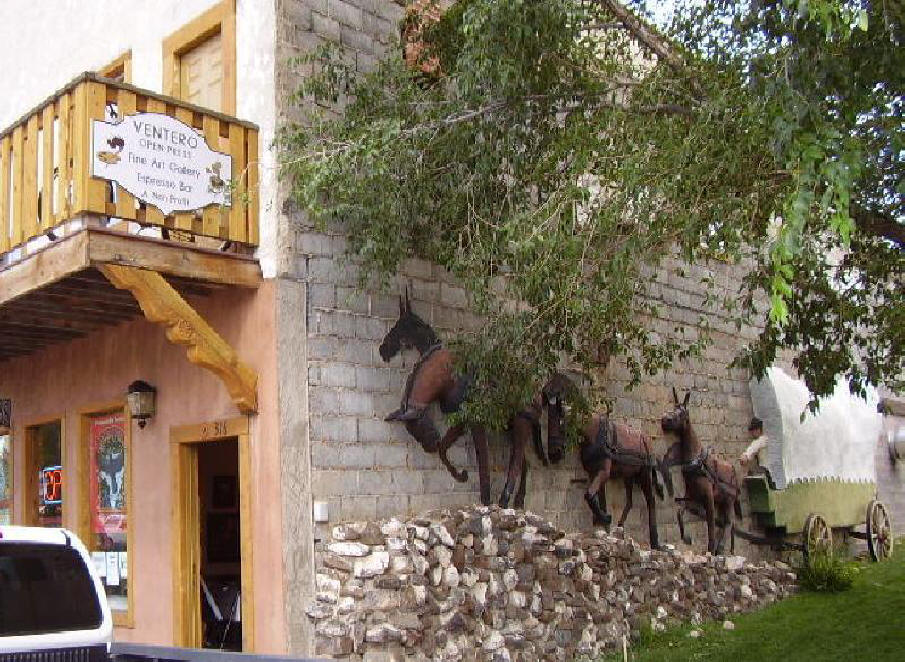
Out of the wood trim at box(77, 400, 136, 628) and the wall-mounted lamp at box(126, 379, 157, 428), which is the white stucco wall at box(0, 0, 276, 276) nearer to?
the wall-mounted lamp at box(126, 379, 157, 428)

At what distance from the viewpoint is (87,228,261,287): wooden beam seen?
8305 millimetres

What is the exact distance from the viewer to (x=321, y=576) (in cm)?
906

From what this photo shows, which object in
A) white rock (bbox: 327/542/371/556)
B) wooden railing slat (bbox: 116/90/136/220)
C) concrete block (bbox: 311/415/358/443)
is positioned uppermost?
wooden railing slat (bbox: 116/90/136/220)

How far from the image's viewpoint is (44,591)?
6168 mm

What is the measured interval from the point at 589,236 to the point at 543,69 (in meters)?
1.61

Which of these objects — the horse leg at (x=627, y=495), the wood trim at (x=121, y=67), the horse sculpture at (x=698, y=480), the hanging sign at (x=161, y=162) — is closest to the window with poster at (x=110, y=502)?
the hanging sign at (x=161, y=162)

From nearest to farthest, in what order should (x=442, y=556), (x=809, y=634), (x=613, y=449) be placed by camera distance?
(x=442, y=556), (x=809, y=634), (x=613, y=449)

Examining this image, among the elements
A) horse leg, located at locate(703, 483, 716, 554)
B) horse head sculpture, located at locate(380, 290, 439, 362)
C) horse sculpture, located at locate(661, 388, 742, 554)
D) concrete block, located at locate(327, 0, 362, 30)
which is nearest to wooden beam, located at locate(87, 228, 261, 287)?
horse head sculpture, located at locate(380, 290, 439, 362)

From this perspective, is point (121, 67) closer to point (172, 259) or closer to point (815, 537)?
point (172, 259)

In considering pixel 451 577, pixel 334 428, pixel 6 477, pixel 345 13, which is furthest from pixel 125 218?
pixel 6 477

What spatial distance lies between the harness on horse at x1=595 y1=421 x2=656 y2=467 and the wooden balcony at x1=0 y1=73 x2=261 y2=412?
4745mm

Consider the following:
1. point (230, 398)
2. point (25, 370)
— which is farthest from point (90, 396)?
point (230, 398)

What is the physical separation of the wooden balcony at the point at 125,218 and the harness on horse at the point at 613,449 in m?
4.75

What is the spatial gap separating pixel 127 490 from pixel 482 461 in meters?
3.53
